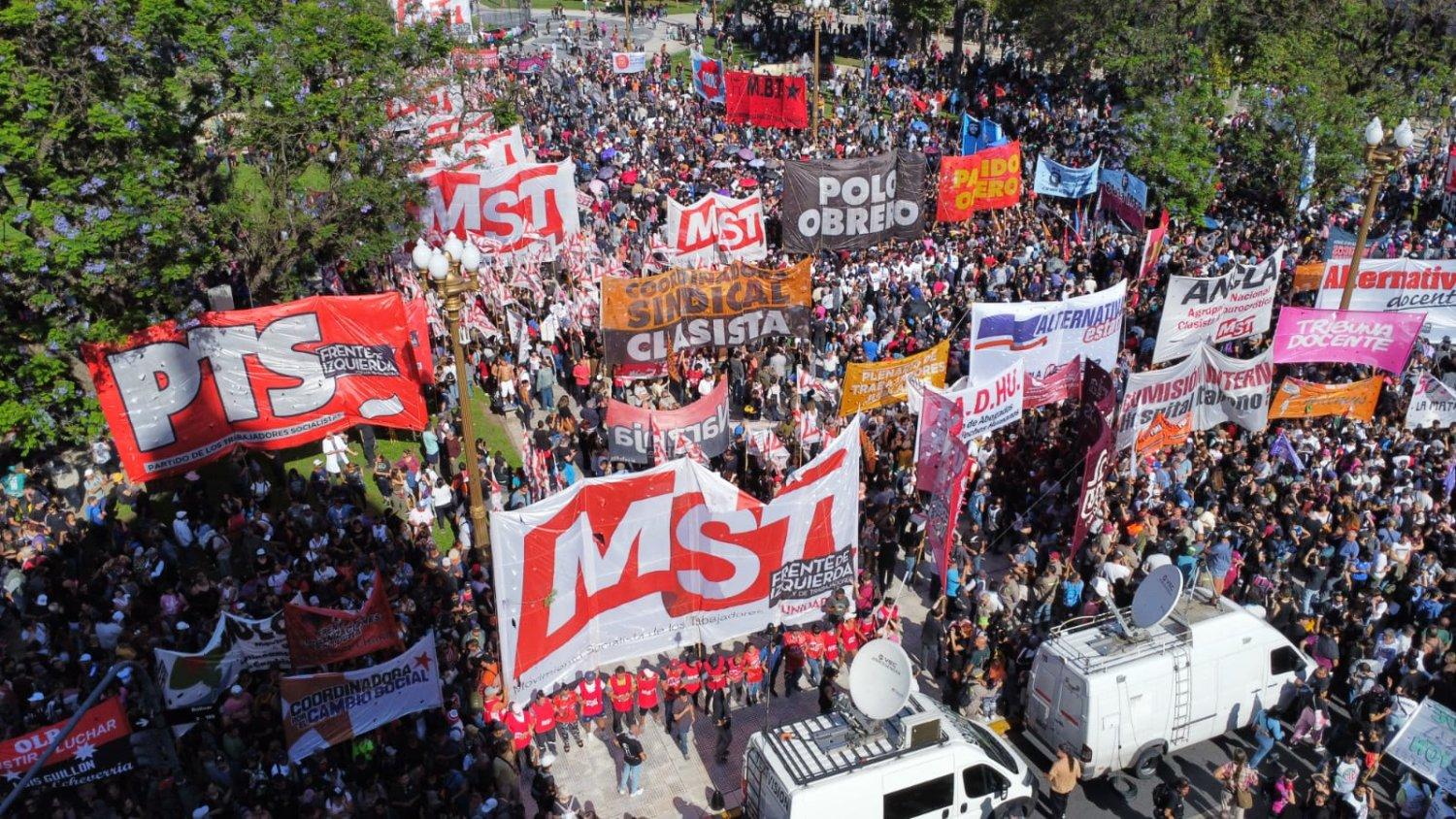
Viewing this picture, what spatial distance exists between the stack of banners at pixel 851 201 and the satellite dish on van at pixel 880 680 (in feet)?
53.5

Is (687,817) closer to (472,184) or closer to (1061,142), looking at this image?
(472,184)

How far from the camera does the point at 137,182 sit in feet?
63.5

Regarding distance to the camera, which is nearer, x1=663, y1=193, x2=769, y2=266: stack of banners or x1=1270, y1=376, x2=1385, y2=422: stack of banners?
x1=1270, y1=376, x2=1385, y2=422: stack of banners

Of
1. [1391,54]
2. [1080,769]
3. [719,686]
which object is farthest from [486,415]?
[1391,54]

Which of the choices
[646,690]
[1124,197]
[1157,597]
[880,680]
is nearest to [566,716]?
[646,690]

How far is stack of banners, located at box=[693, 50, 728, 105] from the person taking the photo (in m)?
39.2

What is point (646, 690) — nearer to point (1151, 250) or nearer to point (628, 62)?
point (1151, 250)

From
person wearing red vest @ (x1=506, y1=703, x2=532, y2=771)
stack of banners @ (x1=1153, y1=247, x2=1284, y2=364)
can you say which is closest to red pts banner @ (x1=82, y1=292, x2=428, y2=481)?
person wearing red vest @ (x1=506, y1=703, x2=532, y2=771)

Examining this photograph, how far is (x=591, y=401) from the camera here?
2262 centimetres

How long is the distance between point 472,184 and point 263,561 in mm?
11247

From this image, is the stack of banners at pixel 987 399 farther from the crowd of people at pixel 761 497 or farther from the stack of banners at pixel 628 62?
the stack of banners at pixel 628 62

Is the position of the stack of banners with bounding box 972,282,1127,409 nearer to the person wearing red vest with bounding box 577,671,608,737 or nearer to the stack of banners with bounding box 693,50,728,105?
the person wearing red vest with bounding box 577,671,608,737

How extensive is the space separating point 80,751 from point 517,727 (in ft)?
16.2

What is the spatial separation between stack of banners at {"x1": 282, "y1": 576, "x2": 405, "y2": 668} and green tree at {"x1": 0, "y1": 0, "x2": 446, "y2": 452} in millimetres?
8233
